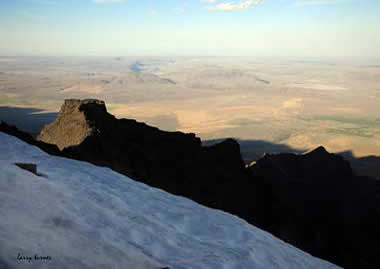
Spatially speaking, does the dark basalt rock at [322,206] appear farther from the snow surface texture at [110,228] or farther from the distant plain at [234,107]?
the distant plain at [234,107]

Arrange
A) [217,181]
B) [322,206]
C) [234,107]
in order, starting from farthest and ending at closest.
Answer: [234,107] → [322,206] → [217,181]

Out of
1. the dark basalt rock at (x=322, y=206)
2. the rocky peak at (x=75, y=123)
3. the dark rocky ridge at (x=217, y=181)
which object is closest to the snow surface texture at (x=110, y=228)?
the dark rocky ridge at (x=217, y=181)

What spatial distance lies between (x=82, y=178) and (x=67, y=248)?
12.0 ft

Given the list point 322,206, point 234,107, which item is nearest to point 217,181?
point 322,206

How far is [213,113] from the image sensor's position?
332 ft

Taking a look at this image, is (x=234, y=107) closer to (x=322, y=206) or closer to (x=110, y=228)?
(x=322, y=206)

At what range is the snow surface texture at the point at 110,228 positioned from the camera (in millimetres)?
3508

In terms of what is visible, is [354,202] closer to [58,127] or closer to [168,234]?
[58,127]

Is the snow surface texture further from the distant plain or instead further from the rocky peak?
the distant plain

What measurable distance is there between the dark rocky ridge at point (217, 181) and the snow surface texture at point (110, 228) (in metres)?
6.26

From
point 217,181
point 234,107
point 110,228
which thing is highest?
point 110,228

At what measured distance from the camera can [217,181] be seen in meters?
17.1

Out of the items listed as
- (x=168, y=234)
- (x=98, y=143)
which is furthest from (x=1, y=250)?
(x=98, y=143)

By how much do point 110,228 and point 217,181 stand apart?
12682 mm
